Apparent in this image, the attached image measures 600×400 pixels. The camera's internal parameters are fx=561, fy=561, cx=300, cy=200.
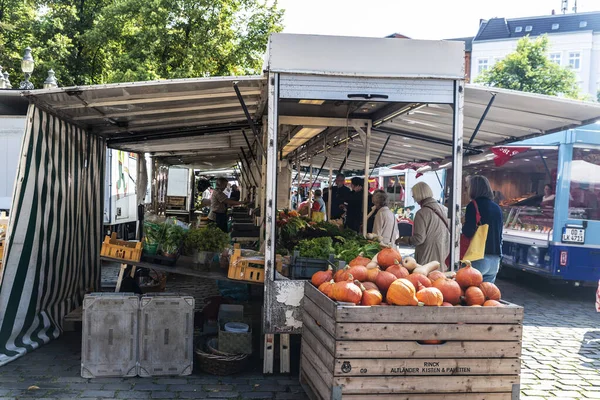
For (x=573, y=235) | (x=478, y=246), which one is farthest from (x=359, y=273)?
(x=573, y=235)

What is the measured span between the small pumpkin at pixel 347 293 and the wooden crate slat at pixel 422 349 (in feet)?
1.05

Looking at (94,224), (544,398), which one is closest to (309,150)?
(94,224)

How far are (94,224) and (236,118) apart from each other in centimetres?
262

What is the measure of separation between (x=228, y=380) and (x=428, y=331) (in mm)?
2276

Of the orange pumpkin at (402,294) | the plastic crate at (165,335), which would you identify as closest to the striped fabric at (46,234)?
the plastic crate at (165,335)

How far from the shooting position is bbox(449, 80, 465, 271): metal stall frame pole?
5.33 metres

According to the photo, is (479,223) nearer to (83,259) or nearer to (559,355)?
(559,355)

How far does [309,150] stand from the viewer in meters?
13.6

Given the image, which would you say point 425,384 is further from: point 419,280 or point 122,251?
point 122,251

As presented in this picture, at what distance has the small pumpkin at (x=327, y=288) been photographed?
440 centimetres

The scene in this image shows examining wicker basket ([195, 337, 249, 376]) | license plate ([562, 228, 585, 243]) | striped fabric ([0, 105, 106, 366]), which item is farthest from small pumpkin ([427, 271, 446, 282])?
license plate ([562, 228, 585, 243])

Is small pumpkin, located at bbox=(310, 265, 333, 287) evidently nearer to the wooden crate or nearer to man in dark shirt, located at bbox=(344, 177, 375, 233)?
the wooden crate

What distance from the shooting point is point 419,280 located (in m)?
4.39

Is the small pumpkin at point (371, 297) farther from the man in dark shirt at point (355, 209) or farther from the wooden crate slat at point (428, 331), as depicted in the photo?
the man in dark shirt at point (355, 209)
